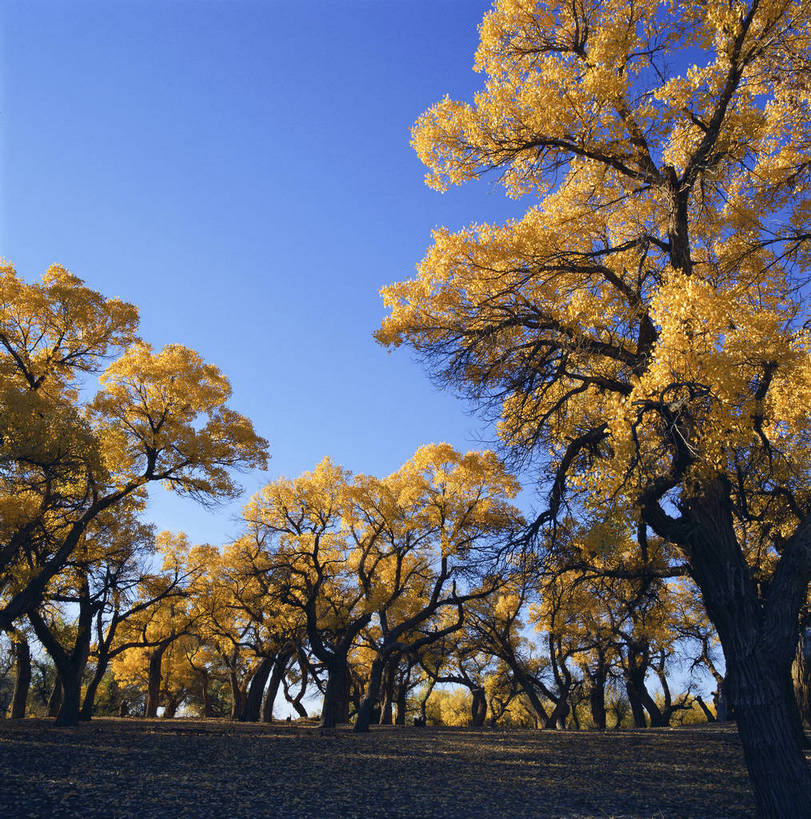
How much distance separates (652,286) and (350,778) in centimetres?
922

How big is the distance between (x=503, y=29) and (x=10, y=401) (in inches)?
446

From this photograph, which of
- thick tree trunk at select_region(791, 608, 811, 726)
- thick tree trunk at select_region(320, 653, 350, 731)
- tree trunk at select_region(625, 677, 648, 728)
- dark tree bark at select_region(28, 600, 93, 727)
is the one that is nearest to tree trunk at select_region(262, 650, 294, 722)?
thick tree trunk at select_region(320, 653, 350, 731)

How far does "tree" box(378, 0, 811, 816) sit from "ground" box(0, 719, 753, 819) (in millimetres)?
2826

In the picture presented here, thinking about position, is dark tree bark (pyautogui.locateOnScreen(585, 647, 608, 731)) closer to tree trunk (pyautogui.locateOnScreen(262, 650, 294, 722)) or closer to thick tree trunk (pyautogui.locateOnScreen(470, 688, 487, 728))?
thick tree trunk (pyautogui.locateOnScreen(470, 688, 487, 728))

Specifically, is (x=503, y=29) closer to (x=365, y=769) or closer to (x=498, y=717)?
(x=365, y=769)

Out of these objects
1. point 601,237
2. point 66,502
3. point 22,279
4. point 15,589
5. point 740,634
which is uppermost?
point 22,279

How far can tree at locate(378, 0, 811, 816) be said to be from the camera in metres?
6.81

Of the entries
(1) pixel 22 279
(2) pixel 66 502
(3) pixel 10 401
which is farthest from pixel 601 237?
(2) pixel 66 502

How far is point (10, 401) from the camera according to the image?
1151 centimetres

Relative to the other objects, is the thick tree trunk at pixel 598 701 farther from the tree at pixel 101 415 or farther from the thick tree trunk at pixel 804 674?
the tree at pixel 101 415

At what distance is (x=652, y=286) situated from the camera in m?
8.82

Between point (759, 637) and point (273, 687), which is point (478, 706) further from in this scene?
point (759, 637)

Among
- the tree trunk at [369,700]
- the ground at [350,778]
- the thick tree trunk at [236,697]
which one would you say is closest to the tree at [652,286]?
the ground at [350,778]

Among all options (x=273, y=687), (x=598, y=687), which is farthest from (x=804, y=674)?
(x=273, y=687)
